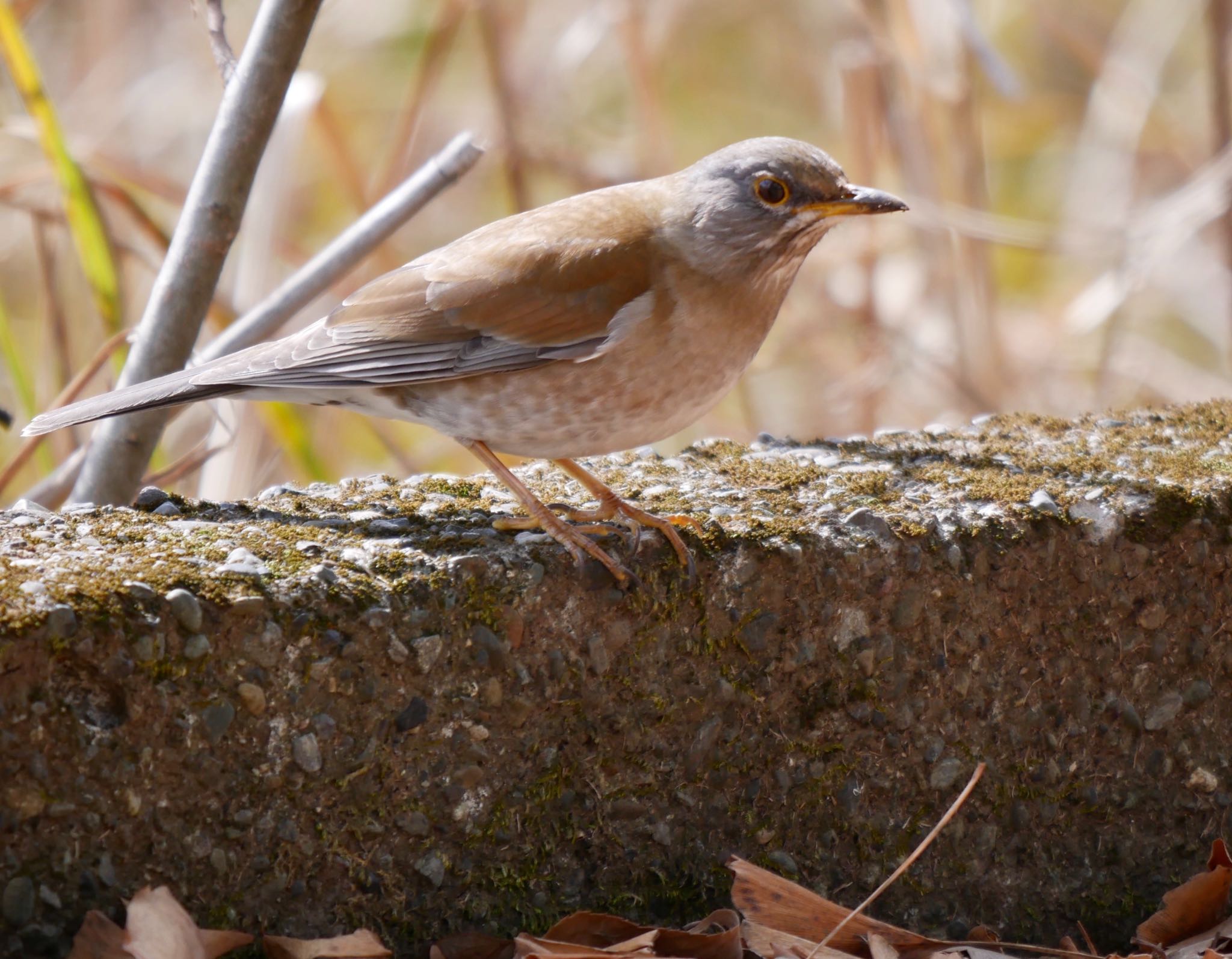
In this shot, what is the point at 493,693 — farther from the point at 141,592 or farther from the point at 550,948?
the point at 141,592

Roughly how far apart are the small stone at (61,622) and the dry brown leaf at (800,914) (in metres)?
0.93

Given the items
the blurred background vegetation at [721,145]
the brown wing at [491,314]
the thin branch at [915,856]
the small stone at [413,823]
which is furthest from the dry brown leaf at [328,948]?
the blurred background vegetation at [721,145]

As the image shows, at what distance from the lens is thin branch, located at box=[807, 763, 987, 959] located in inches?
73.0

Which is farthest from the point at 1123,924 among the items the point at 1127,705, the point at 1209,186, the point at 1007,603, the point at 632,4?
the point at 632,4

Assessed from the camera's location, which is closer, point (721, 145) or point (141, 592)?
point (141, 592)

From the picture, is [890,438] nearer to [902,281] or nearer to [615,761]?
[615,761]

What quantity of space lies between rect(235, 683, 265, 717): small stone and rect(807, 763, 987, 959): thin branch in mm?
808

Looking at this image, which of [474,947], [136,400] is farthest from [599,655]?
[136,400]

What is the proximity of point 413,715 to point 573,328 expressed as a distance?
850 millimetres

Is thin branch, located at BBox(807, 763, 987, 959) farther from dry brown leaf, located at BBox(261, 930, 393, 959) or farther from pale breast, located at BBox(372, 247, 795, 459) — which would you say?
pale breast, located at BBox(372, 247, 795, 459)

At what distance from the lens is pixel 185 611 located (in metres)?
1.71

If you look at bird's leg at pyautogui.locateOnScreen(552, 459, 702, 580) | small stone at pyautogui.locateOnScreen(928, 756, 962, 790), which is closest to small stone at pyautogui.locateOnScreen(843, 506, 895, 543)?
bird's leg at pyautogui.locateOnScreen(552, 459, 702, 580)

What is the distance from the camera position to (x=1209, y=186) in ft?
14.2

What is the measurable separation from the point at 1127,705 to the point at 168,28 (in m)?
5.98
